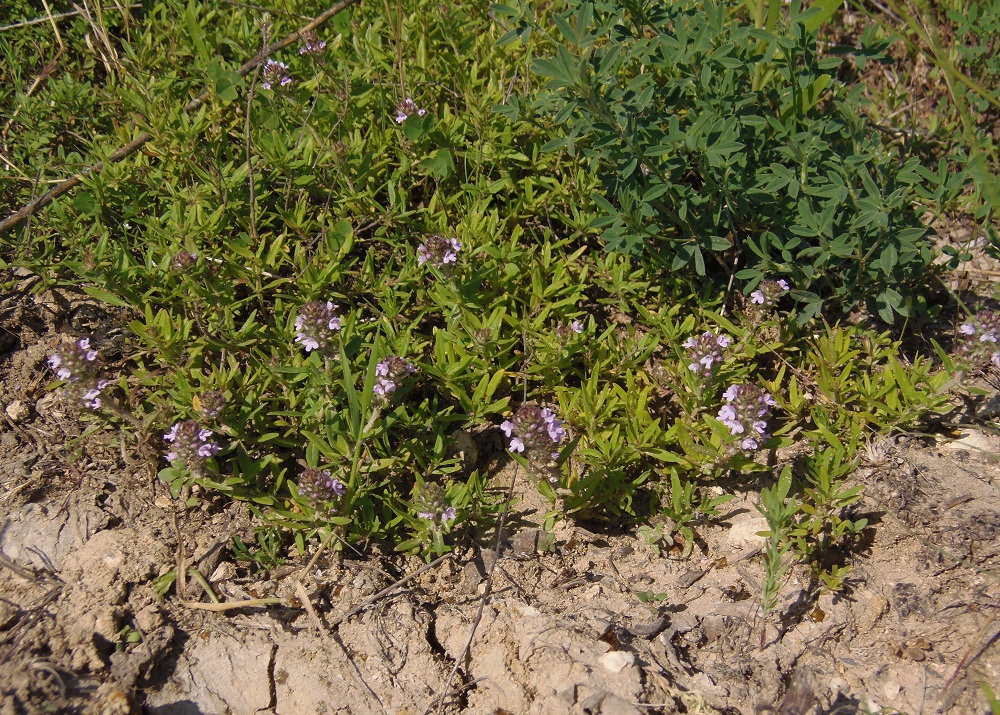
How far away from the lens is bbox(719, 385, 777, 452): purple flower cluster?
3441mm

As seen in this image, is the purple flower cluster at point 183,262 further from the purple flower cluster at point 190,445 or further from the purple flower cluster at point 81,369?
the purple flower cluster at point 190,445

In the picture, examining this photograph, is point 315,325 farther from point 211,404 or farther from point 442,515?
point 442,515

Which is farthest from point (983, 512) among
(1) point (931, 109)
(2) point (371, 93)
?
(2) point (371, 93)

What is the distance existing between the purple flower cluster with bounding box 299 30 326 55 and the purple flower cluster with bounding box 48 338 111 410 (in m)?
2.22

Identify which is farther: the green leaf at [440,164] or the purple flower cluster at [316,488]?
the green leaf at [440,164]

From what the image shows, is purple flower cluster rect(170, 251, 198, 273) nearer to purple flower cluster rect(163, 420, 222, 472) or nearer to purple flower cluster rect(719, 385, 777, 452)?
purple flower cluster rect(163, 420, 222, 472)

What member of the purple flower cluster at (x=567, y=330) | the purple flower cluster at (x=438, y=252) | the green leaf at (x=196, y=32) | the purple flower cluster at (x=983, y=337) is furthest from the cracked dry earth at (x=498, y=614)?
the green leaf at (x=196, y=32)

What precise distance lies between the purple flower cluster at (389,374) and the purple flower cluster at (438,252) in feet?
2.03

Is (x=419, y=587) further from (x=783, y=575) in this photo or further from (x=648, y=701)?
(x=783, y=575)

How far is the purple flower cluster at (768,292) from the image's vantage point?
3.92m

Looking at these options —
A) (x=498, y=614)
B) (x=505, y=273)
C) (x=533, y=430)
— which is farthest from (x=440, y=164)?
(x=498, y=614)

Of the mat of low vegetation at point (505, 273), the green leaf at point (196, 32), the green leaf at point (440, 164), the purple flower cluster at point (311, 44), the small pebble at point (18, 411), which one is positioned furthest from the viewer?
the green leaf at point (196, 32)

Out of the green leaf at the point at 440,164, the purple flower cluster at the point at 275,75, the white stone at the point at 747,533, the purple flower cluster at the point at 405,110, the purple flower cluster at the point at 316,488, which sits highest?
the purple flower cluster at the point at 275,75

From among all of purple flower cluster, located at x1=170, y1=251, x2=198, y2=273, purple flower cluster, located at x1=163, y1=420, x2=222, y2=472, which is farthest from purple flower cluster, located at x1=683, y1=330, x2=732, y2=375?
purple flower cluster, located at x1=170, y1=251, x2=198, y2=273
